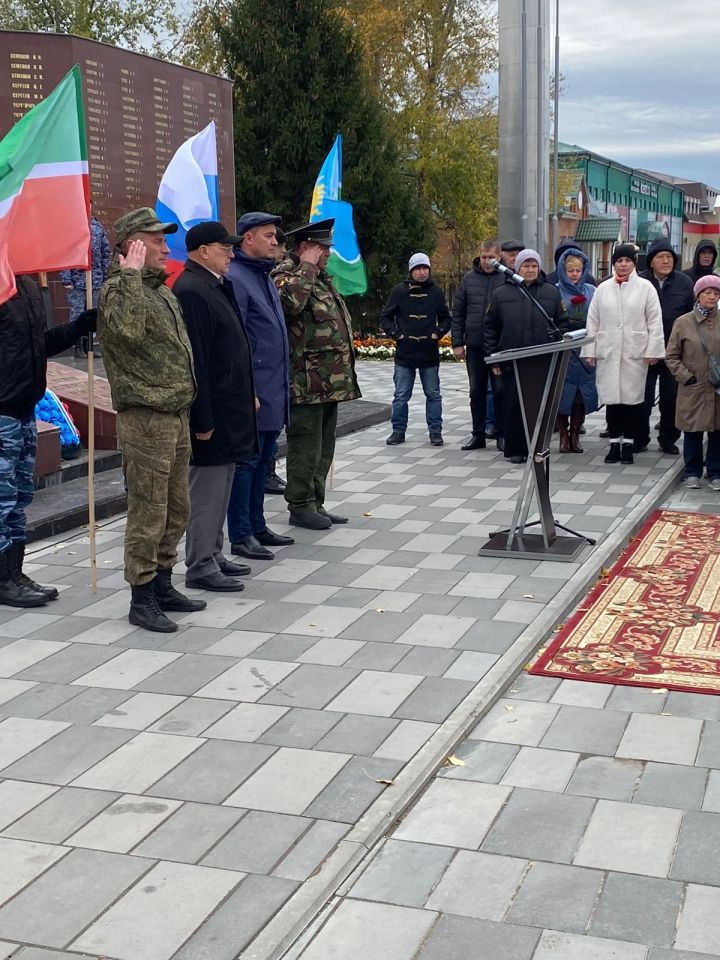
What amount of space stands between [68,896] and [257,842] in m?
0.61

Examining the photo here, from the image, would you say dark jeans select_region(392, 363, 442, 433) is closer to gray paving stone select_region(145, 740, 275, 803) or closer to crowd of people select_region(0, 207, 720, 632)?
crowd of people select_region(0, 207, 720, 632)

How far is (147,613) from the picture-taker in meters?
5.98

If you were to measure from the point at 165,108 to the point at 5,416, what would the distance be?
10774 mm

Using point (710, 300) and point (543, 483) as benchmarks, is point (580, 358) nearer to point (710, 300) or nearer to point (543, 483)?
point (710, 300)

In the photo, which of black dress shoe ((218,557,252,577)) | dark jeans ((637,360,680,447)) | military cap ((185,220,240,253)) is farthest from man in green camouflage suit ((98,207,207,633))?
dark jeans ((637,360,680,447))

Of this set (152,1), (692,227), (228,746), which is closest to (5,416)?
(228,746)

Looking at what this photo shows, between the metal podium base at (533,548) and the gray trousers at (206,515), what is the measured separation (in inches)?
69.1

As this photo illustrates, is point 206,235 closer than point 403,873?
No

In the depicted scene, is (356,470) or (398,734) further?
(356,470)

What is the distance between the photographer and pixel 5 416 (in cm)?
605

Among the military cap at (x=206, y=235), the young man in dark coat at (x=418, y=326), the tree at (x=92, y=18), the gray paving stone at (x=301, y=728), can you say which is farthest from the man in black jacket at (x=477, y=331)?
the tree at (x=92, y=18)

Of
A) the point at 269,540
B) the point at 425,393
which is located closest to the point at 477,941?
the point at 269,540

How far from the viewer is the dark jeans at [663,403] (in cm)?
1100

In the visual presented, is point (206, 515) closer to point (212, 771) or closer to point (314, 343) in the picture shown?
point (314, 343)
